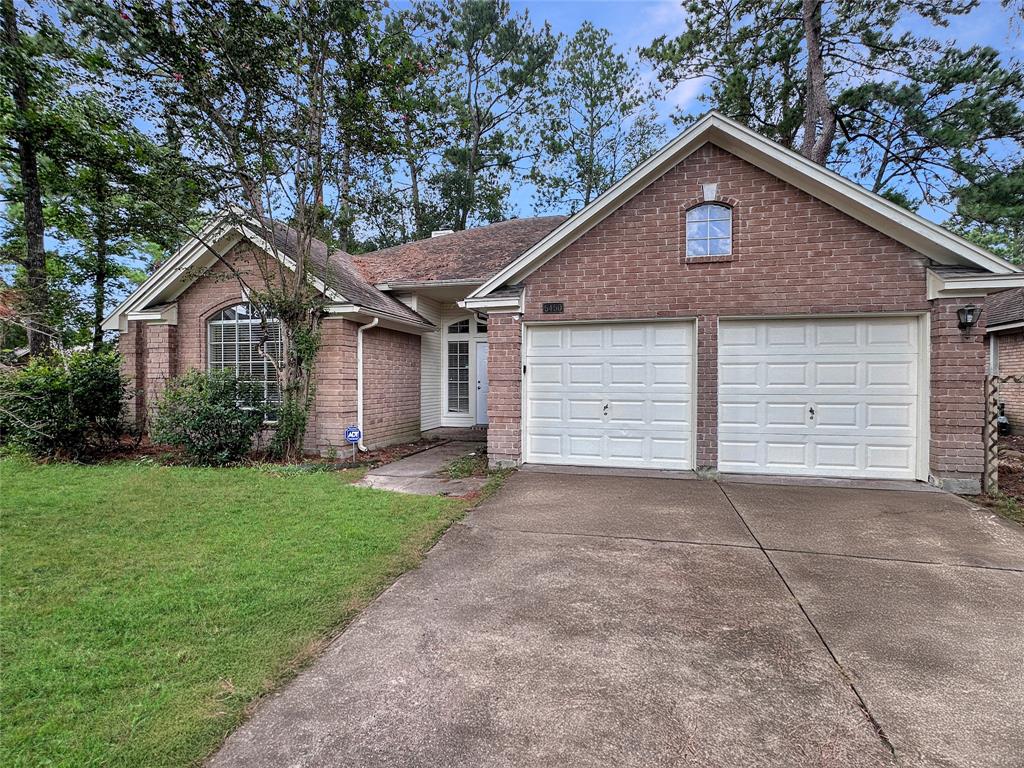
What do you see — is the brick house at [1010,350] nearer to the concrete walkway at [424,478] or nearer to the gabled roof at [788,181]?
the gabled roof at [788,181]

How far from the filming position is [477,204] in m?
23.8

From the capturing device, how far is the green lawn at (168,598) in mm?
2260

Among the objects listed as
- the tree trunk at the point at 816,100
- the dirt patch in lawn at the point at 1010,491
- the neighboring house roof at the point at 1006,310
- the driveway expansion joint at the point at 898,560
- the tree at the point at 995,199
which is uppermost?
the tree trunk at the point at 816,100

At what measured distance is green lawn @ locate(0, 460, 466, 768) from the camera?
2.26 meters

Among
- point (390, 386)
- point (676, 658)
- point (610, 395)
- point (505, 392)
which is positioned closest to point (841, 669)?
point (676, 658)

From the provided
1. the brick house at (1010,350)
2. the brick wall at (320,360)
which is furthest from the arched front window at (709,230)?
the brick house at (1010,350)

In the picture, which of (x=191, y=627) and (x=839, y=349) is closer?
(x=191, y=627)

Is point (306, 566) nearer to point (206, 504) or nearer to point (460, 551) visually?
point (460, 551)

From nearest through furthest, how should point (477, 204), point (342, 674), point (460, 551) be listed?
point (342, 674), point (460, 551), point (477, 204)

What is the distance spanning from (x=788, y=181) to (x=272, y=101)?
8.49 m

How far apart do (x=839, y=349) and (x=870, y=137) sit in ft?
44.8

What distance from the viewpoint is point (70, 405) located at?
28.0ft

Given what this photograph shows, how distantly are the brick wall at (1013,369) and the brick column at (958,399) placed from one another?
9.24 m

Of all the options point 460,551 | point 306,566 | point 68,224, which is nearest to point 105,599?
point 306,566
